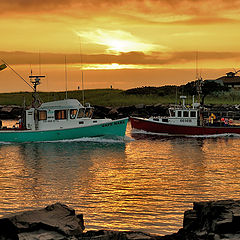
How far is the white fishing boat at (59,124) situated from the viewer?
1676 inches

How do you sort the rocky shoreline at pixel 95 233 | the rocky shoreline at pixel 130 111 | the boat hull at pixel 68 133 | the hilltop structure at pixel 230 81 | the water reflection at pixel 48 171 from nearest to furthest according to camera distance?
1. the rocky shoreline at pixel 95 233
2. the water reflection at pixel 48 171
3. the boat hull at pixel 68 133
4. the rocky shoreline at pixel 130 111
5. the hilltop structure at pixel 230 81

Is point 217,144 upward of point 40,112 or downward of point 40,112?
downward

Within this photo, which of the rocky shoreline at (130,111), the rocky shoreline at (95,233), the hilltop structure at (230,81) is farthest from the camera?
the hilltop structure at (230,81)

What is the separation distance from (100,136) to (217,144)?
1166 centimetres

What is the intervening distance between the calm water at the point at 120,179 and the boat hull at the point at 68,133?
3.51 ft

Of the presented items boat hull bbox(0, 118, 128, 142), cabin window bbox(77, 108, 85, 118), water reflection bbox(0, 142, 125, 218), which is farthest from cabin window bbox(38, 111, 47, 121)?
cabin window bbox(77, 108, 85, 118)

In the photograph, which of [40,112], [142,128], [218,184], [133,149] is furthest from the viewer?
[142,128]

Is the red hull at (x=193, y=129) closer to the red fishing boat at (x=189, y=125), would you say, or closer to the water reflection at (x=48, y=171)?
the red fishing boat at (x=189, y=125)

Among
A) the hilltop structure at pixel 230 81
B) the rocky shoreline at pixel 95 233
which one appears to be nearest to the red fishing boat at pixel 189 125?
the rocky shoreline at pixel 95 233

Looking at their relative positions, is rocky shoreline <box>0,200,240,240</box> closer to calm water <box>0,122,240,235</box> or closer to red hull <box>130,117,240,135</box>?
calm water <box>0,122,240,235</box>

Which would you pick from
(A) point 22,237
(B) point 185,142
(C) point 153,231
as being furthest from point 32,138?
(A) point 22,237

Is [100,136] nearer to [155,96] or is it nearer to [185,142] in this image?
[185,142]

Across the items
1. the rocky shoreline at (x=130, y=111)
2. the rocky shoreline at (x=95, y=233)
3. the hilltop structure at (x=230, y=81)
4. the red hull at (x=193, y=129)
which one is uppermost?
the hilltop structure at (x=230, y=81)

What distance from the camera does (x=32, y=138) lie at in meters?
44.1
